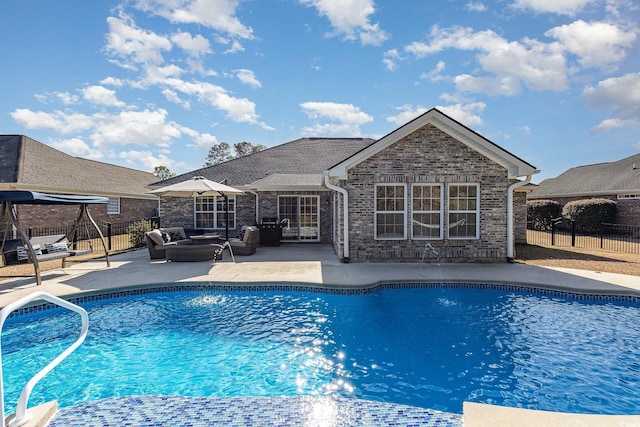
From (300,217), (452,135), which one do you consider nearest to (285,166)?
(300,217)

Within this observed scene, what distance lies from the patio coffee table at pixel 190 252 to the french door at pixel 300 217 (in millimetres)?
5281

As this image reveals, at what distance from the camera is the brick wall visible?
11594mm

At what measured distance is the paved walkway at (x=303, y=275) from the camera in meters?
8.64

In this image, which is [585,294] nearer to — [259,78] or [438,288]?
[438,288]

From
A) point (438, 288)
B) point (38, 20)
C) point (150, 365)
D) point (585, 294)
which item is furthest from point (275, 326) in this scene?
point (38, 20)

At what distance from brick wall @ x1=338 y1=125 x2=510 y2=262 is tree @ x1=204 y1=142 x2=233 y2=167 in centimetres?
5393

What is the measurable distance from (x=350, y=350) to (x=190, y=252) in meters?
8.40

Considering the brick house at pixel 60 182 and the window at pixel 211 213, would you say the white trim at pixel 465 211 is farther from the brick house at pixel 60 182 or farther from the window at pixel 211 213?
the brick house at pixel 60 182

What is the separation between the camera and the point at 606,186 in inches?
933

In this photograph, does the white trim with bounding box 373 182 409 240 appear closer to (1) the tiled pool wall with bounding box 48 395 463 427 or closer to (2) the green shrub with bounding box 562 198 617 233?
(1) the tiled pool wall with bounding box 48 395 463 427

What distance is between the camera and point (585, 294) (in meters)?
8.27

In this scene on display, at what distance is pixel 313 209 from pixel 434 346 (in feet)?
38.9

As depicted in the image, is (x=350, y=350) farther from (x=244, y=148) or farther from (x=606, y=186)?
(x=244, y=148)

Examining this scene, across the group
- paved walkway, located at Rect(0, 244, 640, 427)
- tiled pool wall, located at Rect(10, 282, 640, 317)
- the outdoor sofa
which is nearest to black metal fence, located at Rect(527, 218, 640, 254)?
paved walkway, located at Rect(0, 244, 640, 427)
